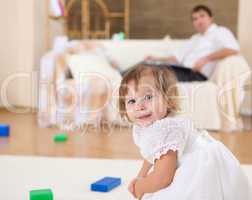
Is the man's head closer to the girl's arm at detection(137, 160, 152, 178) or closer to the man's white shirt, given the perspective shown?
the man's white shirt

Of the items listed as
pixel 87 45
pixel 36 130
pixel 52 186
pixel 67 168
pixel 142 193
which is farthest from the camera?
pixel 87 45

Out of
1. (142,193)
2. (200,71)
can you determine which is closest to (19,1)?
(200,71)

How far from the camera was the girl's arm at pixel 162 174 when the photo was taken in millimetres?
1271

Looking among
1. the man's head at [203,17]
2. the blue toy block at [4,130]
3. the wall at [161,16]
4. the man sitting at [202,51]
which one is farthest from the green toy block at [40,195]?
the wall at [161,16]

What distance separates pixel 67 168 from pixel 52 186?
0.34 m

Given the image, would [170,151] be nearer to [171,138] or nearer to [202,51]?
[171,138]

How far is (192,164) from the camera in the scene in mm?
1292

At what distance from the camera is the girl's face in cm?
132

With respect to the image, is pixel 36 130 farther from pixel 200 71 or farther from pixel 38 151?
pixel 200 71

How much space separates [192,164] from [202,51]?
9.04 ft

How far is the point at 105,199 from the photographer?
1.73 metres

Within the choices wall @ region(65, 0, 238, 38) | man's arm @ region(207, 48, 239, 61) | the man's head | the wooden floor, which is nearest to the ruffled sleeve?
the wooden floor

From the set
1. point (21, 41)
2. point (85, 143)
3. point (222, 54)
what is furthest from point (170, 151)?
point (21, 41)

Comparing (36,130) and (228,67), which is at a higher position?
(228,67)
